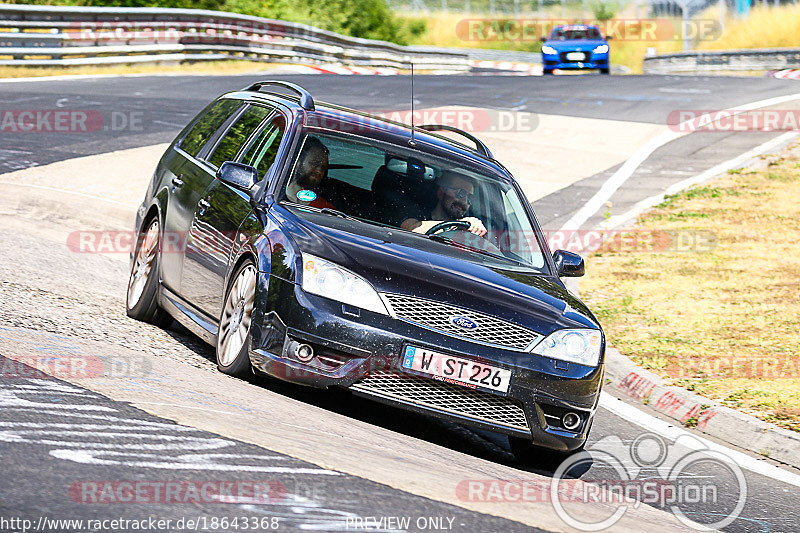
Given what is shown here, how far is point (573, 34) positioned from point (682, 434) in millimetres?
32868

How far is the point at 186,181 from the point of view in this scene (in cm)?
805

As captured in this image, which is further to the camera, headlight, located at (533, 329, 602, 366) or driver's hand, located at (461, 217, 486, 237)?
driver's hand, located at (461, 217, 486, 237)

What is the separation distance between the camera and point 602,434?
24.6 feet

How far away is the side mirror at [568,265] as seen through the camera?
7.53 metres

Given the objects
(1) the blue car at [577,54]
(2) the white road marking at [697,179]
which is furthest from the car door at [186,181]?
(1) the blue car at [577,54]

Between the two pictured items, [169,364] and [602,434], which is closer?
[169,364]

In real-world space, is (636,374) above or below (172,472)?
below

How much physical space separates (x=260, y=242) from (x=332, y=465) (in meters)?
1.99

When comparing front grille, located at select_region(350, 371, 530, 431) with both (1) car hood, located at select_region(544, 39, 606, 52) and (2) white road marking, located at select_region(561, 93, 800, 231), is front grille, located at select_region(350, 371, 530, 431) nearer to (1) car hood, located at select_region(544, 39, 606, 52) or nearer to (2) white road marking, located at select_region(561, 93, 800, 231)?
(2) white road marking, located at select_region(561, 93, 800, 231)

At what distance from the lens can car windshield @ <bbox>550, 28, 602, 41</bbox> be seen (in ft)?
128

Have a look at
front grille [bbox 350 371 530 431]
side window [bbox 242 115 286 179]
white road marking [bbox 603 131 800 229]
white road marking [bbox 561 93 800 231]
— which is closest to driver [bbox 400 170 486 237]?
side window [bbox 242 115 286 179]

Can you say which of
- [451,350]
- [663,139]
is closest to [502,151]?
[663,139]

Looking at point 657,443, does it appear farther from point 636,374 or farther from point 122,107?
point 122,107

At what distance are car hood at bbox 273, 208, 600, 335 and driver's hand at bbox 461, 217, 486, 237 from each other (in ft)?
1.50
